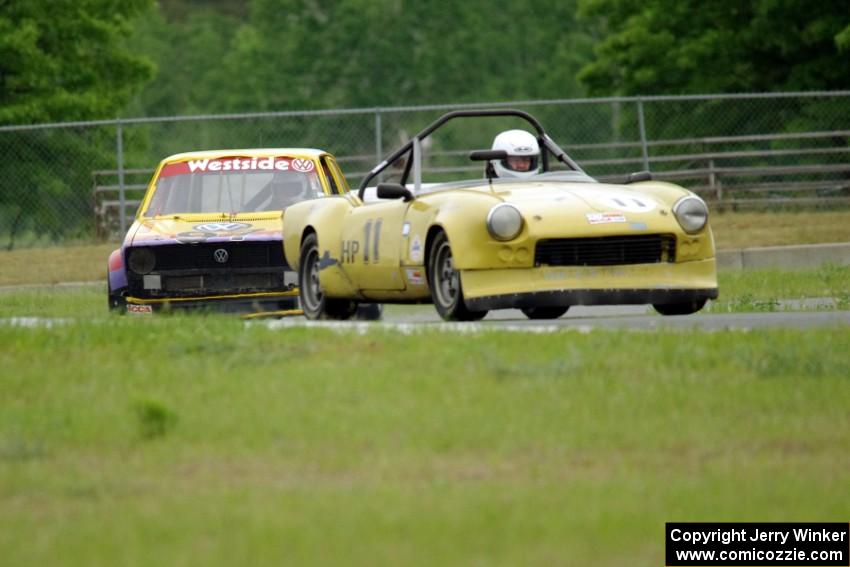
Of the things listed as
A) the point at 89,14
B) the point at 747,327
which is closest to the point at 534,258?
the point at 747,327

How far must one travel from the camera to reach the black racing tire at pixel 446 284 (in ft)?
34.9

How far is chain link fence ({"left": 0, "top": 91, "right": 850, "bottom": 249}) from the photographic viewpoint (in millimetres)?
23734

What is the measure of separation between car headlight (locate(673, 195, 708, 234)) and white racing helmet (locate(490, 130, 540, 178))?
1.39m

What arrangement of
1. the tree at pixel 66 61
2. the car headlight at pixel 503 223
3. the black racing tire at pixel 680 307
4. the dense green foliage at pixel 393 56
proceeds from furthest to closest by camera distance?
the dense green foliage at pixel 393 56, the tree at pixel 66 61, the black racing tire at pixel 680 307, the car headlight at pixel 503 223

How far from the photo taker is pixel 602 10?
39.2m

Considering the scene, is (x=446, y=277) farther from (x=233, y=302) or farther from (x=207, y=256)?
(x=207, y=256)

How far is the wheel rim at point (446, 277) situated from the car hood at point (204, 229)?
10.1 ft

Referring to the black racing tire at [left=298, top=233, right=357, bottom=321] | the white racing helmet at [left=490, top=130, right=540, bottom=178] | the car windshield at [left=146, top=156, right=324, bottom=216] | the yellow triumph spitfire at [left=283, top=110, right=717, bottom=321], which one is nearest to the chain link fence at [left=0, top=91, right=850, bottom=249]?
the car windshield at [left=146, top=156, right=324, bottom=216]

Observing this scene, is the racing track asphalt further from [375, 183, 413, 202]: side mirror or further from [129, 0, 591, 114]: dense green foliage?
[129, 0, 591, 114]: dense green foliage

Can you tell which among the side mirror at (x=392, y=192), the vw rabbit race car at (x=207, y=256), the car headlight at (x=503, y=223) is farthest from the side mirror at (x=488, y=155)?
the vw rabbit race car at (x=207, y=256)

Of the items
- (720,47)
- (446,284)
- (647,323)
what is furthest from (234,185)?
(720,47)

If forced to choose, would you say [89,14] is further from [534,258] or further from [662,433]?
[662,433]

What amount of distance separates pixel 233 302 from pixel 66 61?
71.4 ft

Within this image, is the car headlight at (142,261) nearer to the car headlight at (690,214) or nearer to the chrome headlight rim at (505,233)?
the chrome headlight rim at (505,233)
